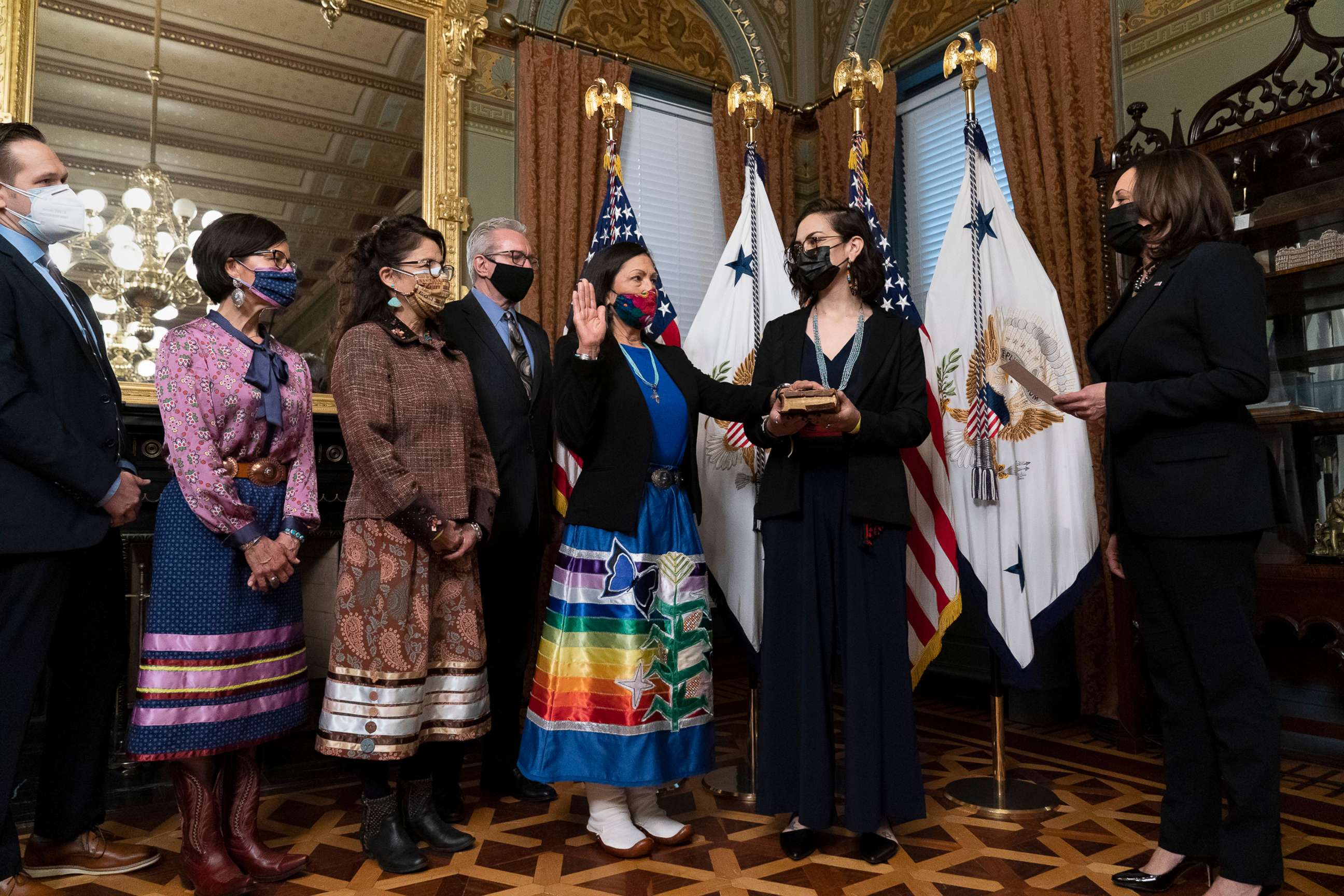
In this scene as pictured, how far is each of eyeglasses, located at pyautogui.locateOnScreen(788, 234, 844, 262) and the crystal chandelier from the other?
2.11 metres

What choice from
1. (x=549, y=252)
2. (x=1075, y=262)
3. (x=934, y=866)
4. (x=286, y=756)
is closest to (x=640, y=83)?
(x=549, y=252)

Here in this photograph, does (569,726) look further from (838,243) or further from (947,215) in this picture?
(947,215)

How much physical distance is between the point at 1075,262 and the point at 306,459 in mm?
2998

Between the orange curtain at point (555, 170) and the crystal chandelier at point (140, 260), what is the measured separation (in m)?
1.38

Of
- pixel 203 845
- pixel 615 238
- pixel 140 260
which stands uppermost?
pixel 615 238

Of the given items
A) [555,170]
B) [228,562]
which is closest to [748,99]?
[555,170]

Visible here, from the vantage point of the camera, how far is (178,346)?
208 cm

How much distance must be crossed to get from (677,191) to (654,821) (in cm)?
342

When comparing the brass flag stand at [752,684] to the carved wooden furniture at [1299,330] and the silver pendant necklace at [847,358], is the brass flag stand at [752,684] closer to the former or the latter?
the silver pendant necklace at [847,358]

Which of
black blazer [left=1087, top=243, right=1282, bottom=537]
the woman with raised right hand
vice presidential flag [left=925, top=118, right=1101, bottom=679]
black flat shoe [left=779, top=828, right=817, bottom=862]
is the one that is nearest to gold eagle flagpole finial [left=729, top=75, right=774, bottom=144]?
vice presidential flag [left=925, top=118, right=1101, bottom=679]

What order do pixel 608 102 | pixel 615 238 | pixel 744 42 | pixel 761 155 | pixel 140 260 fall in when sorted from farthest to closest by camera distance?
pixel 744 42 → pixel 761 155 → pixel 615 238 → pixel 608 102 → pixel 140 260

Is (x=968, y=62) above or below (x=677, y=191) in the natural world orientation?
below

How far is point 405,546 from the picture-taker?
7.15 ft

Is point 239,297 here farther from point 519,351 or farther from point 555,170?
point 555,170
